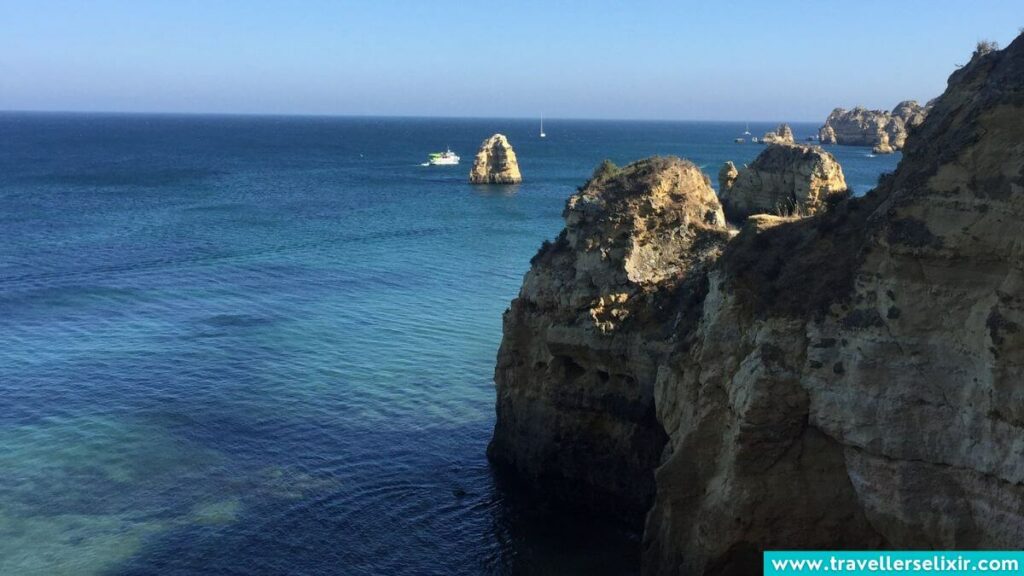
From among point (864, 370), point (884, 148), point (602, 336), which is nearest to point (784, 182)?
point (602, 336)

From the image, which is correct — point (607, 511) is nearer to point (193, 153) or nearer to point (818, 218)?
point (818, 218)

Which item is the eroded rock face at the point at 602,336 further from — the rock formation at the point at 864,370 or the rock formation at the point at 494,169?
the rock formation at the point at 494,169

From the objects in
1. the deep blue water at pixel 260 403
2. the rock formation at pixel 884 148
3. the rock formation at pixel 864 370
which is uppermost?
the rock formation at pixel 884 148

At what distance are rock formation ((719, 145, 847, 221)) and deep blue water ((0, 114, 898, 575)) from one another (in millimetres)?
15521

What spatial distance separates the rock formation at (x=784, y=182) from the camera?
48.7 meters

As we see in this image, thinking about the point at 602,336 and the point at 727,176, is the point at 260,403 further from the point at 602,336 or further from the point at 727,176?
the point at 727,176

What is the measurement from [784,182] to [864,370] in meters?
33.6

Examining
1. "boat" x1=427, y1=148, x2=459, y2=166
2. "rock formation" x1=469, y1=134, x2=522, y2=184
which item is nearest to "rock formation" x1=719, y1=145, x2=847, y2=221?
"rock formation" x1=469, y1=134, x2=522, y2=184

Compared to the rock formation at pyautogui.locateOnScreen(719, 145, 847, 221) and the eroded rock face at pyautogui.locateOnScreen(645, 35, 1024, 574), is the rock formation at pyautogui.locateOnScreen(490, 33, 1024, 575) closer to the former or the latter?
the eroded rock face at pyautogui.locateOnScreen(645, 35, 1024, 574)

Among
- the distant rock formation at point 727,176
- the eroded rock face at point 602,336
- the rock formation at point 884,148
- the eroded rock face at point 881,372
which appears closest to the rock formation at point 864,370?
the eroded rock face at point 881,372

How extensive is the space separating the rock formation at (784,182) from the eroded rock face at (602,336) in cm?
1646

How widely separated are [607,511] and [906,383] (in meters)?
12.7

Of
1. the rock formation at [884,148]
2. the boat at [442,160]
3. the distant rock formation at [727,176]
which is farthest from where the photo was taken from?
the rock formation at [884,148]

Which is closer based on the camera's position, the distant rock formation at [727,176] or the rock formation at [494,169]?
the distant rock formation at [727,176]
